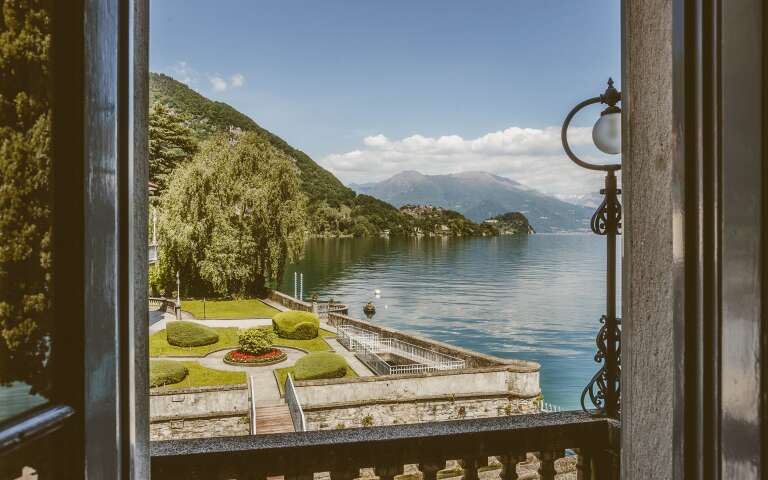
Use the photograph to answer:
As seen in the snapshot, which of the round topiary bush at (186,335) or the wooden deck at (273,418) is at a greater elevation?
the round topiary bush at (186,335)

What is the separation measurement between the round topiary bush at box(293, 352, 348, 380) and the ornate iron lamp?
13.7m

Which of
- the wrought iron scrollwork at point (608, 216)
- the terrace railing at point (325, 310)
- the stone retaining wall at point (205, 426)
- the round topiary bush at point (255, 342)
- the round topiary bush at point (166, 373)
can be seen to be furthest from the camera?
the terrace railing at point (325, 310)

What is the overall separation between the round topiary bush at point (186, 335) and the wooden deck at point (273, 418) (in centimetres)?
757

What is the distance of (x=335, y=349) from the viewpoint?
20.7 metres

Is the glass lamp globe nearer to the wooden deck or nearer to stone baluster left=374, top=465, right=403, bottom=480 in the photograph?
stone baluster left=374, top=465, right=403, bottom=480

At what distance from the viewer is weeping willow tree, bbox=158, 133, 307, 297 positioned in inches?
880

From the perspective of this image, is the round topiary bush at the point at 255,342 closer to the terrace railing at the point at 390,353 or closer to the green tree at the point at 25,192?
the terrace railing at the point at 390,353

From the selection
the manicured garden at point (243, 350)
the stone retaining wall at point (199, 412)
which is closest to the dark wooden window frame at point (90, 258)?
the stone retaining wall at point (199, 412)

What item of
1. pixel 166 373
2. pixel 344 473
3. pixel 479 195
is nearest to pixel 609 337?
pixel 344 473

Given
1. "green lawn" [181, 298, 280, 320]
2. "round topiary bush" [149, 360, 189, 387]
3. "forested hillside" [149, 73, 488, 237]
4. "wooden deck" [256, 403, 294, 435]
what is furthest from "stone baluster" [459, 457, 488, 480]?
"forested hillside" [149, 73, 488, 237]

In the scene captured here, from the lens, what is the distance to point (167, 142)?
34031 millimetres

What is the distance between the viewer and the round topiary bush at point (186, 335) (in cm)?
2041

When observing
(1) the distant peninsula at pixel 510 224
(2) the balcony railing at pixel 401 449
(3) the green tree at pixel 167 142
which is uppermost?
(3) the green tree at pixel 167 142

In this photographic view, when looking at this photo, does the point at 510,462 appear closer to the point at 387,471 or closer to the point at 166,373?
the point at 387,471
